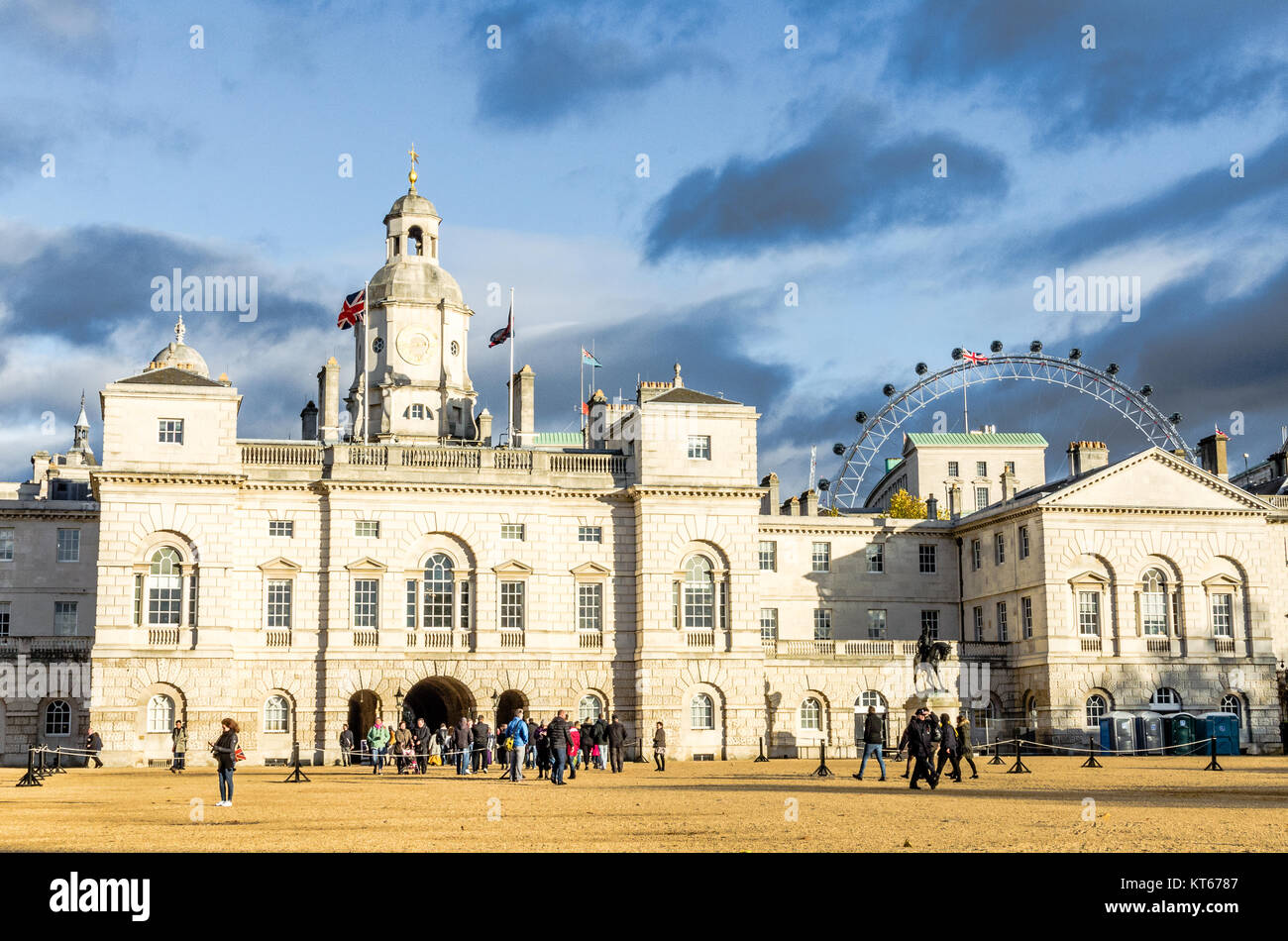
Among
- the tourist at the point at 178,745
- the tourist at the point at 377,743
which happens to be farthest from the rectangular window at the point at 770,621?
the tourist at the point at 178,745

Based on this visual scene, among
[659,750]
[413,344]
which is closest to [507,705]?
[659,750]

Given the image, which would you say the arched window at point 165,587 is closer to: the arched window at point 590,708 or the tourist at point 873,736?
the arched window at point 590,708

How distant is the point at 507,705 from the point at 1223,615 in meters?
30.8

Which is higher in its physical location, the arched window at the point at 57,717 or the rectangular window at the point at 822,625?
the rectangular window at the point at 822,625

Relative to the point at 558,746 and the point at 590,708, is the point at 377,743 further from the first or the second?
the point at 590,708

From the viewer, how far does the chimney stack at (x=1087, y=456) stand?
72.1 meters

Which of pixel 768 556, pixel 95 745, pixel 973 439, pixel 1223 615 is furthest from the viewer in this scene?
pixel 973 439

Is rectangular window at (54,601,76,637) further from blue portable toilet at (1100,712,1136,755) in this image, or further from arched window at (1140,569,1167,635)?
arched window at (1140,569,1167,635)

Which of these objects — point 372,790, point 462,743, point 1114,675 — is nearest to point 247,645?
point 462,743

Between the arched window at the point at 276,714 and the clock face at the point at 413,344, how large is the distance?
18.4 metres

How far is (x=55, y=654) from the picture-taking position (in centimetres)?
6172

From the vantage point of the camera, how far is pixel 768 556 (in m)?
70.6

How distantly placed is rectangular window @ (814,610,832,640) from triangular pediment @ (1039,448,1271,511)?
11.3 meters
